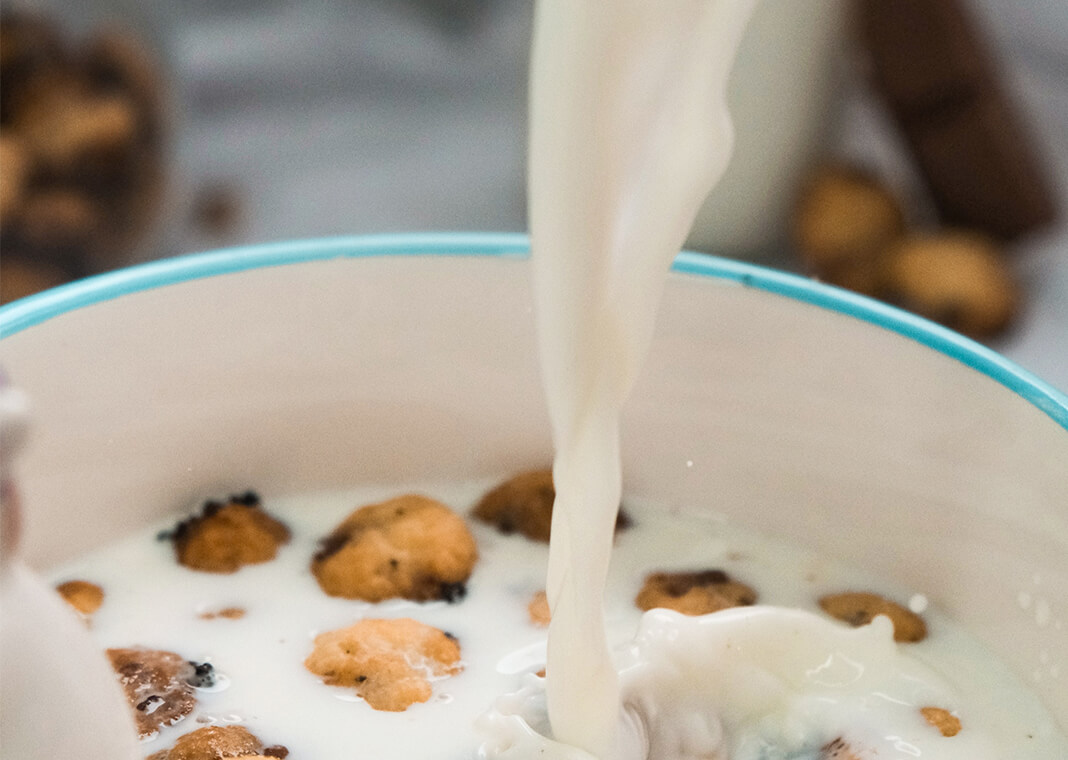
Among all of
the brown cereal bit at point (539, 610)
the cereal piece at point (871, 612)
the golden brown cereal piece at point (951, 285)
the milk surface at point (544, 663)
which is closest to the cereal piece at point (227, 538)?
the milk surface at point (544, 663)

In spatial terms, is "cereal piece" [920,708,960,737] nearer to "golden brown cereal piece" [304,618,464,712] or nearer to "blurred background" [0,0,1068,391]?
"golden brown cereal piece" [304,618,464,712]

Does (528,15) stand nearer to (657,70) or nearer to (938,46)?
(938,46)

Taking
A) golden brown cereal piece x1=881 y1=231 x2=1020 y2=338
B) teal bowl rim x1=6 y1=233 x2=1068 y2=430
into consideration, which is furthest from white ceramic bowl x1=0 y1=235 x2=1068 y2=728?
golden brown cereal piece x1=881 y1=231 x2=1020 y2=338

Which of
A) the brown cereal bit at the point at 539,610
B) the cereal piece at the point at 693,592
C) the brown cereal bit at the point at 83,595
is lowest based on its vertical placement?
the brown cereal bit at the point at 83,595

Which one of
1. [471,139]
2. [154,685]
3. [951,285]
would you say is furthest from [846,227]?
[154,685]

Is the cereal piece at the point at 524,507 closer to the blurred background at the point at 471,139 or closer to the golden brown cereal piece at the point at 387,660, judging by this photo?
the golden brown cereal piece at the point at 387,660

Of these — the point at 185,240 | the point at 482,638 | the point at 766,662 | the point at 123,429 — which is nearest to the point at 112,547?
the point at 123,429

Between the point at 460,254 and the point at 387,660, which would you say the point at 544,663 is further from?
the point at 460,254
